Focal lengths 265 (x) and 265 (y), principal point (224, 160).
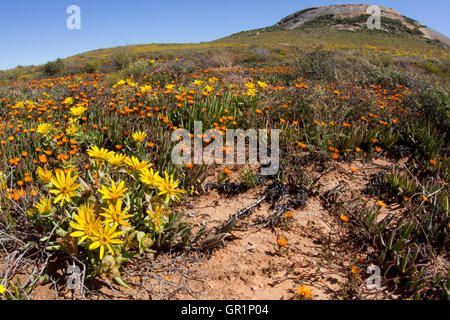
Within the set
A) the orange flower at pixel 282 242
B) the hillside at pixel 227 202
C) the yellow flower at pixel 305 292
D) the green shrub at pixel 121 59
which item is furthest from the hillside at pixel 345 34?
the yellow flower at pixel 305 292

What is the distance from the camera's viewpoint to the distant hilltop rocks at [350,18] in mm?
44719

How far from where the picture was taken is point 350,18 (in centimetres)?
4975

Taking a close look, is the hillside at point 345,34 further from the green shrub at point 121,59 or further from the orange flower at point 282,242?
the orange flower at point 282,242

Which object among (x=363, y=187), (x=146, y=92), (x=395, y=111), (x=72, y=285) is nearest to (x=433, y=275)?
(x=363, y=187)

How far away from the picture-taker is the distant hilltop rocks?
147ft

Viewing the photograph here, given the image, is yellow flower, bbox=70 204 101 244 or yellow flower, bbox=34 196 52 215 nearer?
yellow flower, bbox=70 204 101 244

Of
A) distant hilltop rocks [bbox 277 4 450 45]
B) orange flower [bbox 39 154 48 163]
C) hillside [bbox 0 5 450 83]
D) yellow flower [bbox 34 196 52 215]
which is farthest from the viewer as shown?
distant hilltop rocks [bbox 277 4 450 45]

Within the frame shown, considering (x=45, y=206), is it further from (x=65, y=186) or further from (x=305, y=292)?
(x=305, y=292)

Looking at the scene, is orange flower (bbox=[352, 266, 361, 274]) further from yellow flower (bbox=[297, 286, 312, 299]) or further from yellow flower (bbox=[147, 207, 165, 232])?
yellow flower (bbox=[147, 207, 165, 232])

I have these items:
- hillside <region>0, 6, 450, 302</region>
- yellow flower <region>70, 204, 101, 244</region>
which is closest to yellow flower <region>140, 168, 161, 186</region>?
hillside <region>0, 6, 450, 302</region>

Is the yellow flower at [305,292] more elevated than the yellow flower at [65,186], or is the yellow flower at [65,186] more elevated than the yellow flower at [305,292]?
the yellow flower at [65,186]

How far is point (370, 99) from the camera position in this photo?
16.4 feet

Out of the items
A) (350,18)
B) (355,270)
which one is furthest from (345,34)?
(355,270)
